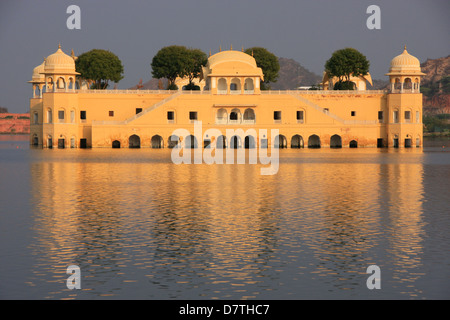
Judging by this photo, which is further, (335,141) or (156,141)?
(335,141)

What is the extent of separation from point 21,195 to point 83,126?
1788 inches

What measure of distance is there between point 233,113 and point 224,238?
2247 inches

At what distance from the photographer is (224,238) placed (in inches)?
626

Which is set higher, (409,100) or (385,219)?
(409,100)

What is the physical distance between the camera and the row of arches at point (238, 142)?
6781 centimetres

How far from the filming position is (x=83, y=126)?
6969 centimetres

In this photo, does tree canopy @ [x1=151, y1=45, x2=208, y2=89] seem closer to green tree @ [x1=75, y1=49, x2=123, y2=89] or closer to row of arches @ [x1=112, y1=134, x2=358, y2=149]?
green tree @ [x1=75, y1=49, x2=123, y2=89]

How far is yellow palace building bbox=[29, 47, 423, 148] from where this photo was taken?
67188mm

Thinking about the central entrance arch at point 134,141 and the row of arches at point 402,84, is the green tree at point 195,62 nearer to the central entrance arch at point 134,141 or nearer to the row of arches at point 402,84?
the central entrance arch at point 134,141

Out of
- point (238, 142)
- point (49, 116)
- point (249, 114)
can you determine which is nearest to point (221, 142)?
point (238, 142)

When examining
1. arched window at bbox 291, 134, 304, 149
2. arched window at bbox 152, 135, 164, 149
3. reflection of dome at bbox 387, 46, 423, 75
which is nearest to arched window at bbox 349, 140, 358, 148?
arched window at bbox 291, 134, 304, 149

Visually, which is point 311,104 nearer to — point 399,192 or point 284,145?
point 284,145

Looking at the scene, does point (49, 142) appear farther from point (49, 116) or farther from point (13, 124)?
point (13, 124)
